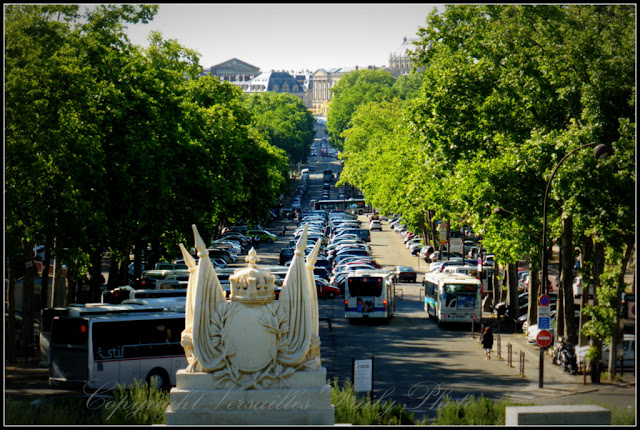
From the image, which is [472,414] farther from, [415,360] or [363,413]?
[415,360]

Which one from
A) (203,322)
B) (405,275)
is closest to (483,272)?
(405,275)

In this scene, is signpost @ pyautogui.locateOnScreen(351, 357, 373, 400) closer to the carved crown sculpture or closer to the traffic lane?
the traffic lane

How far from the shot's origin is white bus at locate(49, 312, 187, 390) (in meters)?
28.7

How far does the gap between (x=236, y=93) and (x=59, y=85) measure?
1518 inches

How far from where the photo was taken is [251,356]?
18484 millimetres

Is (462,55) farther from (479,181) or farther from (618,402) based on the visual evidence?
(618,402)

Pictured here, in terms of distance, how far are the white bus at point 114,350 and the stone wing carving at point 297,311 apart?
10.6 metres

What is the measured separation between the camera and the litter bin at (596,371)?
3106 centimetres

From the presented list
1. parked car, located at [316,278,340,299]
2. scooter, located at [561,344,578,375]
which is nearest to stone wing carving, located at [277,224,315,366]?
scooter, located at [561,344,578,375]

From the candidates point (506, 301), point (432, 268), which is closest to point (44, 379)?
point (506, 301)

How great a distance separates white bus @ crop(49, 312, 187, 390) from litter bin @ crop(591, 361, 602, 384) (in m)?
12.7

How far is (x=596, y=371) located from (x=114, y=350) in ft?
48.6

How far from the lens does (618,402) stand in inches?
1078

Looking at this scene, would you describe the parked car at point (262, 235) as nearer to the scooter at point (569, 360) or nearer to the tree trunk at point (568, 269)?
the tree trunk at point (568, 269)
